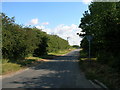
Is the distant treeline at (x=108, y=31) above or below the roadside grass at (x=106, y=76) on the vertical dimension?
above

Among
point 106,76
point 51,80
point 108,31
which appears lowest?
point 51,80

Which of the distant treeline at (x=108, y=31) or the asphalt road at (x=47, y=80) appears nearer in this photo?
the asphalt road at (x=47, y=80)

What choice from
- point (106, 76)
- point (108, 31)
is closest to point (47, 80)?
point (106, 76)

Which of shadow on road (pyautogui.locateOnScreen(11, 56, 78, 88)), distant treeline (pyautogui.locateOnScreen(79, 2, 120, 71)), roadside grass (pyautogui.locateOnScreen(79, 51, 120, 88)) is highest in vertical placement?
distant treeline (pyautogui.locateOnScreen(79, 2, 120, 71))

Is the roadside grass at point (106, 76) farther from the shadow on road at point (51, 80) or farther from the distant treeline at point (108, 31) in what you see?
the shadow on road at point (51, 80)

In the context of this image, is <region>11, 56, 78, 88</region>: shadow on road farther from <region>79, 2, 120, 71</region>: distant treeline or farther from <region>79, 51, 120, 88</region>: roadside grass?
<region>79, 2, 120, 71</region>: distant treeline

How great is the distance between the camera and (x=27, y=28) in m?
25.2

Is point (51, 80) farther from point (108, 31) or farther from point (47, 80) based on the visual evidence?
point (108, 31)

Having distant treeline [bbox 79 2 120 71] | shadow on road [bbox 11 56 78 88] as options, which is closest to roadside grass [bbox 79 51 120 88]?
distant treeline [bbox 79 2 120 71]

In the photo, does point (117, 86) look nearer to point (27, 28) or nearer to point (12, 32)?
point (12, 32)

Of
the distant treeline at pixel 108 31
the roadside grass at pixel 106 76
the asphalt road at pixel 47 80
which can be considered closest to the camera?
the roadside grass at pixel 106 76

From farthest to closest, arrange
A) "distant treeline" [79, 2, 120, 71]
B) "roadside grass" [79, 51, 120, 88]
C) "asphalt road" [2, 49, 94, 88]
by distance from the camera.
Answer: "distant treeline" [79, 2, 120, 71], "asphalt road" [2, 49, 94, 88], "roadside grass" [79, 51, 120, 88]

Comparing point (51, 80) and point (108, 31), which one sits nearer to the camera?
point (108, 31)

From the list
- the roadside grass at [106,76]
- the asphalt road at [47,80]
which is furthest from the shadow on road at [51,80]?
the roadside grass at [106,76]
